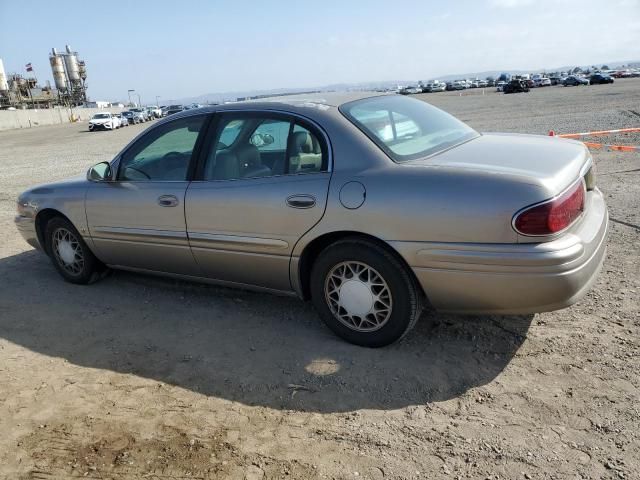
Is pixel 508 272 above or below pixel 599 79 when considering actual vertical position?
above

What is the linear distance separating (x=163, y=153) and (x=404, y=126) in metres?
2.01

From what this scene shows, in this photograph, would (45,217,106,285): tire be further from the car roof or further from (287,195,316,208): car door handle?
(287,195,316,208): car door handle

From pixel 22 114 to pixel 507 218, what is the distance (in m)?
61.0

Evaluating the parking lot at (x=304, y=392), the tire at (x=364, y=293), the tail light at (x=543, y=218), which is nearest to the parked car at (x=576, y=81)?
the parking lot at (x=304, y=392)

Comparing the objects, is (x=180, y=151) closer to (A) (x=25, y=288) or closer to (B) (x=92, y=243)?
(B) (x=92, y=243)

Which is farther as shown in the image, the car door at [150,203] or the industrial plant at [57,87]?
the industrial plant at [57,87]

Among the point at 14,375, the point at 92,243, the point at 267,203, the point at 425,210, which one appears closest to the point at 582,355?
the point at 425,210

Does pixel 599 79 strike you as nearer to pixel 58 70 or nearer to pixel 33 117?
pixel 33 117

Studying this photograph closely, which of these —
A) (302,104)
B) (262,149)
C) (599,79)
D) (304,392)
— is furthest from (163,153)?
(599,79)

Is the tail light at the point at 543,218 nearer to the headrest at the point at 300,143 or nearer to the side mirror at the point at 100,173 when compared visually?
the headrest at the point at 300,143

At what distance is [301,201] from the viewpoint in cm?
340

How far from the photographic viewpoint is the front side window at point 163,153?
414cm

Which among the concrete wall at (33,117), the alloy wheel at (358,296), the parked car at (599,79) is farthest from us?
the parked car at (599,79)

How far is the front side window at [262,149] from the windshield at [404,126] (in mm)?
343
